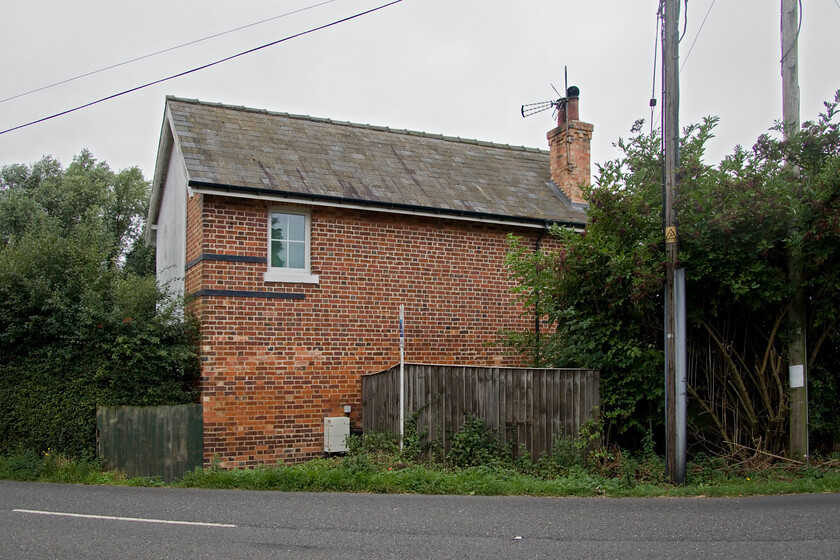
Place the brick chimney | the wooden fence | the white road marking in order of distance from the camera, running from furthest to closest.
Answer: the brick chimney < the wooden fence < the white road marking

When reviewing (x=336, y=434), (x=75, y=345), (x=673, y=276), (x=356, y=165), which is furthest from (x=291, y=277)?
(x=673, y=276)

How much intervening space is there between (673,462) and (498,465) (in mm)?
2409

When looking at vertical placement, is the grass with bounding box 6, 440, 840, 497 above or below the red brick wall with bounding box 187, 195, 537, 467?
below

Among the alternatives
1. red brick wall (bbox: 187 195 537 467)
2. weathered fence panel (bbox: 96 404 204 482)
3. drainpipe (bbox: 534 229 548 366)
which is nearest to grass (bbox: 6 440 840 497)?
weathered fence panel (bbox: 96 404 204 482)

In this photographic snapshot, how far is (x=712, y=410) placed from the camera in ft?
36.9

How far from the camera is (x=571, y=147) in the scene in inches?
688

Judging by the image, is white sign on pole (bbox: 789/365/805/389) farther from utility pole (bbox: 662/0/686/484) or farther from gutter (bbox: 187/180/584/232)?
gutter (bbox: 187/180/584/232)

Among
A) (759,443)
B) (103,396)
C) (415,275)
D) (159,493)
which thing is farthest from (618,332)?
(103,396)

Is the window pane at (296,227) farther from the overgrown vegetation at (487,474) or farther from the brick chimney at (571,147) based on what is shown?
the brick chimney at (571,147)

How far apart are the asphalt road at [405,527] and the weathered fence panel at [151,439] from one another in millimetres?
1987

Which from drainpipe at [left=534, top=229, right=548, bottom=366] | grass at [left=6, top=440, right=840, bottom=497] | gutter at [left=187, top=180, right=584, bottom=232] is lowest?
grass at [left=6, top=440, right=840, bottom=497]

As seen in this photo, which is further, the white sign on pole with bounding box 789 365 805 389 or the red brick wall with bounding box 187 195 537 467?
the red brick wall with bounding box 187 195 537 467

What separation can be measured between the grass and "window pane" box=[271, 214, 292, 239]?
13.7 feet

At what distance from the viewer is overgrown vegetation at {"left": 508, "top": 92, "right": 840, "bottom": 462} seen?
10266mm
